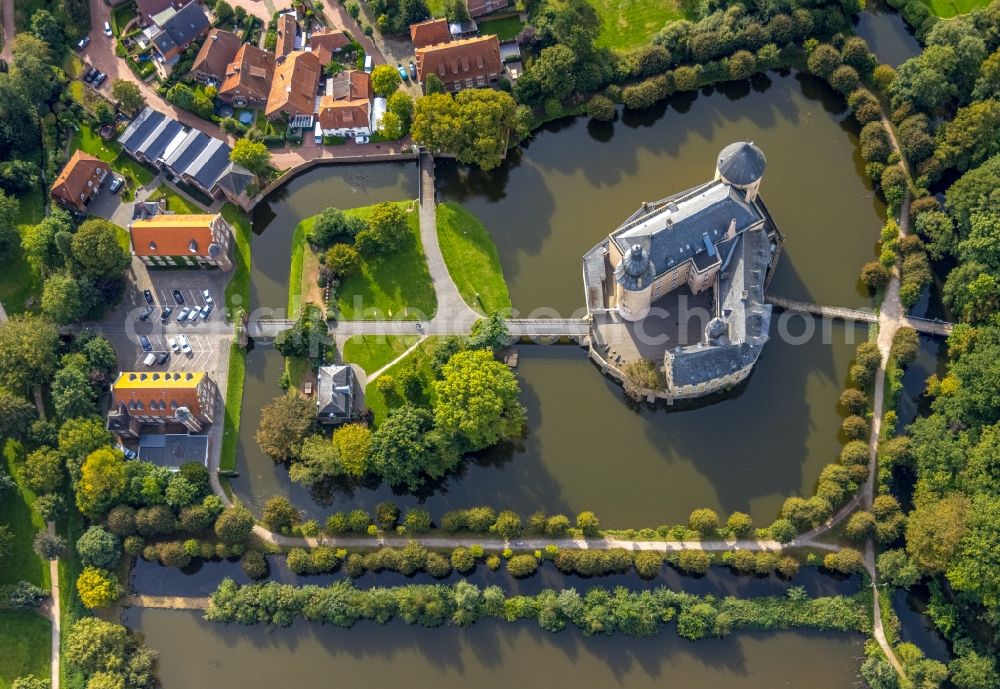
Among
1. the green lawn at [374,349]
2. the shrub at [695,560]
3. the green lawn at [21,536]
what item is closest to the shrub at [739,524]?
the shrub at [695,560]

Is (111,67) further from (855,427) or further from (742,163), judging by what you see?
(855,427)

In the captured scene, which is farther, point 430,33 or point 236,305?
point 430,33

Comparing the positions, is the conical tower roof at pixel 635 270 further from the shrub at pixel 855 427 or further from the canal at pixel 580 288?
the shrub at pixel 855 427

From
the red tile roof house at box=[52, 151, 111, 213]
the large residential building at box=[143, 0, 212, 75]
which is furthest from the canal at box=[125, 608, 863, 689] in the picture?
the large residential building at box=[143, 0, 212, 75]

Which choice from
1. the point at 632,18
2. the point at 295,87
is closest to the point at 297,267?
the point at 295,87

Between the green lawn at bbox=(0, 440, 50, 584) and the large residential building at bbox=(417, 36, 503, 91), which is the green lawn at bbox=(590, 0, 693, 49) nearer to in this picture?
the large residential building at bbox=(417, 36, 503, 91)

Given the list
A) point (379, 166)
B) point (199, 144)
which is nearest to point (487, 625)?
point (379, 166)

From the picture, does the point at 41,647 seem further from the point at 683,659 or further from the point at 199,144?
the point at 683,659
